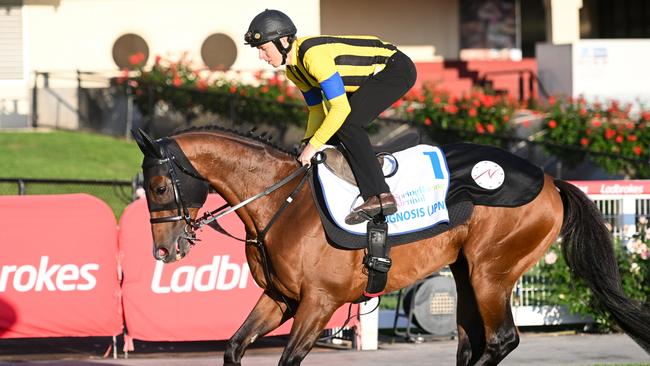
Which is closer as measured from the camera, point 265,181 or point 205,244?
point 265,181

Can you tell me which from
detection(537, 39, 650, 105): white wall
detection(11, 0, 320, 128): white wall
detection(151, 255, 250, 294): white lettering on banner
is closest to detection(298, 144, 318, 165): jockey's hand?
detection(151, 255, 250, 294): white lettering on banner

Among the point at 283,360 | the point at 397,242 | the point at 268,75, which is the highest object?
the point at 268,75

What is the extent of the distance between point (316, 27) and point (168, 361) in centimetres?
1511

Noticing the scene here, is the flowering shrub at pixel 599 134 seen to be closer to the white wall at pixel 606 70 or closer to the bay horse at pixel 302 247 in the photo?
the white wall at pixel 606 70

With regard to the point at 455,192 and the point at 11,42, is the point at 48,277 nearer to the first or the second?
the point at 455,192

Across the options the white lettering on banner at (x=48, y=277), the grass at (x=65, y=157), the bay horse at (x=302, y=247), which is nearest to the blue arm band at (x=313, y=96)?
the bay horse at (x=302, y=247)

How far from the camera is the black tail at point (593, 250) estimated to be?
26.5 ft

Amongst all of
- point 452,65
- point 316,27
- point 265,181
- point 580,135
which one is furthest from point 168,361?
point 452,65

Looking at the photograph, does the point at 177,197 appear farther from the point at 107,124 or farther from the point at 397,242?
the point at 107,124

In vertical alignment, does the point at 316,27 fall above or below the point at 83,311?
above

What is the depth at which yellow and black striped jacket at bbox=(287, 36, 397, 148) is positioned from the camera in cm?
703

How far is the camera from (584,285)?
11172mm

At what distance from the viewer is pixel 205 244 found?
10.3m

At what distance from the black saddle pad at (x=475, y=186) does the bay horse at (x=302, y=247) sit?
0.06 metres
